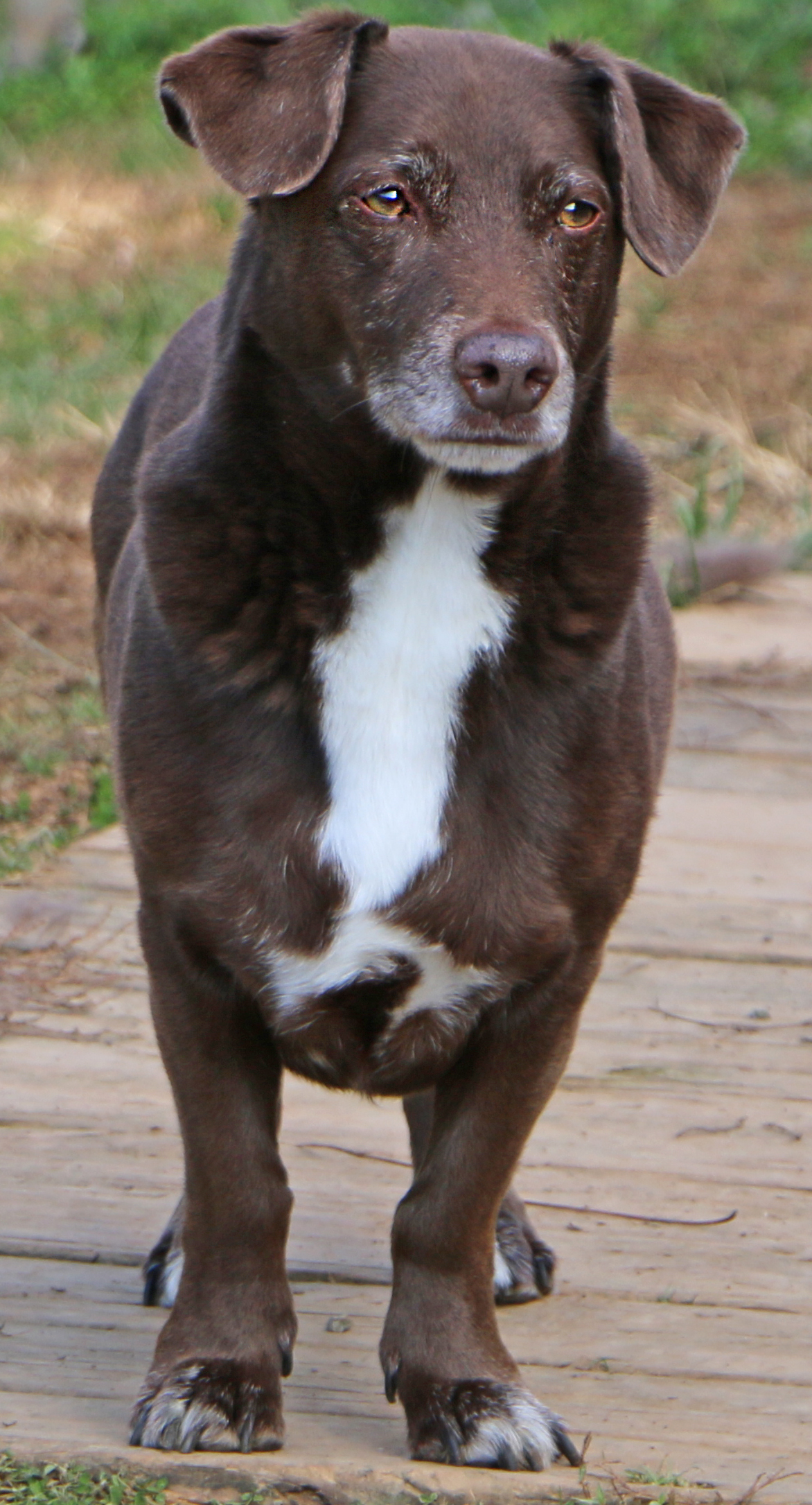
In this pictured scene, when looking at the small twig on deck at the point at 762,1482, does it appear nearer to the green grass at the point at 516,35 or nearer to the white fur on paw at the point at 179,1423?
the white fur on paw at the point at 179,1423

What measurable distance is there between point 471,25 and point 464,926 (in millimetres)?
9411

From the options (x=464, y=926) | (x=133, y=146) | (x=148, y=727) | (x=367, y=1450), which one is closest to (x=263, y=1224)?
(x=367, y=1450)

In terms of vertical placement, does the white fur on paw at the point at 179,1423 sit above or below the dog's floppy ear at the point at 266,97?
below

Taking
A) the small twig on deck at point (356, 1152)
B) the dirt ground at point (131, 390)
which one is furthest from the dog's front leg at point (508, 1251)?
the dirt ground at point (131, 390)

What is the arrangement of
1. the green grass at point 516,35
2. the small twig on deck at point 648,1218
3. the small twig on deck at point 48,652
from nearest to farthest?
1. the small twig on deck at point 648,1218
2. the small twig on deck at point 48,652
3. the green grass at point 516,35

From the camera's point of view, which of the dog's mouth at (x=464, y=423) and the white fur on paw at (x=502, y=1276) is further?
the white fur on paw at (x=502, y=1276)

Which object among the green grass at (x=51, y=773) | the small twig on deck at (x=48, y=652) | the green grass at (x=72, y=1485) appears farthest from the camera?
the small twig on deck at (x=48, y=652)

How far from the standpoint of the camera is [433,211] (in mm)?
2338

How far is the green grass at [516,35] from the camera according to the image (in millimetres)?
10586

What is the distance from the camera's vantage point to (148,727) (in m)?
2.45

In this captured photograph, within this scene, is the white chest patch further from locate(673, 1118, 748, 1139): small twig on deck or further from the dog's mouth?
locate(673, 1118, 748, 1139): small twig on deck

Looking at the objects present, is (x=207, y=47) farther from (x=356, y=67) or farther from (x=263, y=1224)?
(x=263, y=1224)

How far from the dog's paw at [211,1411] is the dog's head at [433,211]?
3.70 feet

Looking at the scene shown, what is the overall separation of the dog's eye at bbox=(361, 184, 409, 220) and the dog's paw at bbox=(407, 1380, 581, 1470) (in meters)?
1.40
